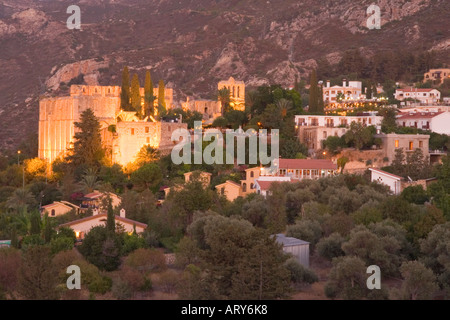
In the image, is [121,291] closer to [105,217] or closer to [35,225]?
[35,225]

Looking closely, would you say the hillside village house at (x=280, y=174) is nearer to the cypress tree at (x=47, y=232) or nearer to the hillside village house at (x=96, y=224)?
the hillside village house at (x=96, y=224)

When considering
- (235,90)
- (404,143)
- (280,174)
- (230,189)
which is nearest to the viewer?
(230,189)

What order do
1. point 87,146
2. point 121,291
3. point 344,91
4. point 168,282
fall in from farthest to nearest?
point 344,91 < point 87,146 < point 168,282 < point 121,291

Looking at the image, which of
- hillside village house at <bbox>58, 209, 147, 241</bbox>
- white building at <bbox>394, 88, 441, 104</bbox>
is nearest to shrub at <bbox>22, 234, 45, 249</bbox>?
hillside village house at <bbox>58, 209, 147, 241</bbox>

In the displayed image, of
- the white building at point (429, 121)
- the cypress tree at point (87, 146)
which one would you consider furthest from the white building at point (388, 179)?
the cypress tree at point (87, 146)

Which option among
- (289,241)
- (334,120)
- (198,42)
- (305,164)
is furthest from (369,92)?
(198,42)
